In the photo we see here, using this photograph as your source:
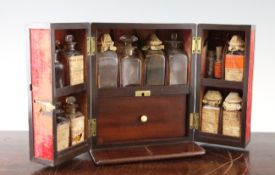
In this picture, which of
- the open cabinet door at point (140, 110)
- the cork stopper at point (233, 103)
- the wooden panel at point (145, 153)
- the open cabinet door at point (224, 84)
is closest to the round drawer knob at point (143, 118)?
the open cabinet door at point (140, 110)

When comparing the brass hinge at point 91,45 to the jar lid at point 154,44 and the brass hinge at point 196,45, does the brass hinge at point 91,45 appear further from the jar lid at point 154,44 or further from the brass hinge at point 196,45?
the brass hinge at point 196,45

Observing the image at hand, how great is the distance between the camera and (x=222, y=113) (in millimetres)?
1646

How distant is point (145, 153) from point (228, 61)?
1.58 feet

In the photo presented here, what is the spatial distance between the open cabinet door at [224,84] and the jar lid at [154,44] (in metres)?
0.16

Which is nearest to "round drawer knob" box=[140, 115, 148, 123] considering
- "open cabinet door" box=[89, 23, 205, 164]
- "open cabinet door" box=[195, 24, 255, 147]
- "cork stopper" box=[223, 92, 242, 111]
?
"open cabinet door" box=[89, 23, 205, 164]

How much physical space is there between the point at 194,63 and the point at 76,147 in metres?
0.56

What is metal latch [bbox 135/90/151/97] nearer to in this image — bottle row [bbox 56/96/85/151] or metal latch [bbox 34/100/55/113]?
bottle row [bbox 56/96/85/151]

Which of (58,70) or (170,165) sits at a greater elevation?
(58,70)

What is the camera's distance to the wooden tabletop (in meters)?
1.39

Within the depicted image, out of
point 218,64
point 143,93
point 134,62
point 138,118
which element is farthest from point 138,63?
point 218,64

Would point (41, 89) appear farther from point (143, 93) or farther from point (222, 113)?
point (222, 113)

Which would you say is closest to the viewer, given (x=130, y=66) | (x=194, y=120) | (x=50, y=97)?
(x=50, y=97)

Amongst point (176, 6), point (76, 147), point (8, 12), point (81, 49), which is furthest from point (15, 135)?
point (176, 6)

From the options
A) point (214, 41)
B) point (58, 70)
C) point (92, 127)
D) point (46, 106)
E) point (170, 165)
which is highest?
point (214, 41)
